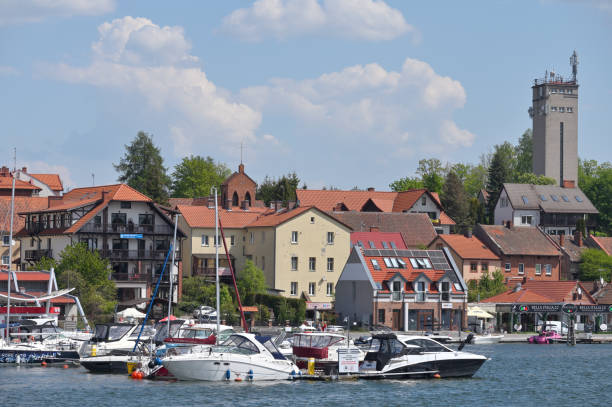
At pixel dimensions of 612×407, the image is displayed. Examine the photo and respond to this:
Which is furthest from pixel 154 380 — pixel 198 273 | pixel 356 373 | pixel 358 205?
pixel 358 205

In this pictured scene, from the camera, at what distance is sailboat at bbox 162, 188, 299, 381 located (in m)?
56.6

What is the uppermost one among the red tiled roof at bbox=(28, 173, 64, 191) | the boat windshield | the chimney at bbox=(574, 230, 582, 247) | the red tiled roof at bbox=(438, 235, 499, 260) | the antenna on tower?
the antenna on tower

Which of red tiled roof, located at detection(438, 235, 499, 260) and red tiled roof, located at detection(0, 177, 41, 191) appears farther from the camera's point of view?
red tiled roof, located at detection(0, 177, 41, 191)

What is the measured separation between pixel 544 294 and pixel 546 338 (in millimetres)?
11602

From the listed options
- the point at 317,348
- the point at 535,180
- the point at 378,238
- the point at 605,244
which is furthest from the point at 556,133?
the point at 317,348

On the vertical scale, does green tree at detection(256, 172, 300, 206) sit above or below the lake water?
above

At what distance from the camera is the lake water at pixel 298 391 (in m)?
52.5

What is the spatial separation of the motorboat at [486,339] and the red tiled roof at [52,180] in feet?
276

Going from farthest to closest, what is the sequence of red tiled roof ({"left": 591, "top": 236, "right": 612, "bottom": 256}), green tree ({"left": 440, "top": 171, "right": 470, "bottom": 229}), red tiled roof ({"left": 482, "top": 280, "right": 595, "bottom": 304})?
green tree ({"left": 440, "top": 171, "right": 470, "bottom": 229}) < red tiled roof ({"left": 591, "top": 236, "right": 612, "bottom": 256}) < red tiled roof ({"left": 482, "top": 280, "right": 595, "bottom": 304})

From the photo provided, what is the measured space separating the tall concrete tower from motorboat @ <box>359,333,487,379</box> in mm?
123997

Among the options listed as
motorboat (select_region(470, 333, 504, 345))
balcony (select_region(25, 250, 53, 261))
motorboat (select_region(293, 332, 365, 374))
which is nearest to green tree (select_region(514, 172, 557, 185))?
motorboat (select_region(470, 333, 504, 345))

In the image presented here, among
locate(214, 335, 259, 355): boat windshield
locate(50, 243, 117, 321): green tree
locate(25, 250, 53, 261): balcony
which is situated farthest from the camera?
locate(25, 250, 53, 261): balcony

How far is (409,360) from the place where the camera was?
59.9m

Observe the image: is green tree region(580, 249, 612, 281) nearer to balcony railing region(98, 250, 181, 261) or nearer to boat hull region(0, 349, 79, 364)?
balcony railing region(98, 250, 181, 261)
